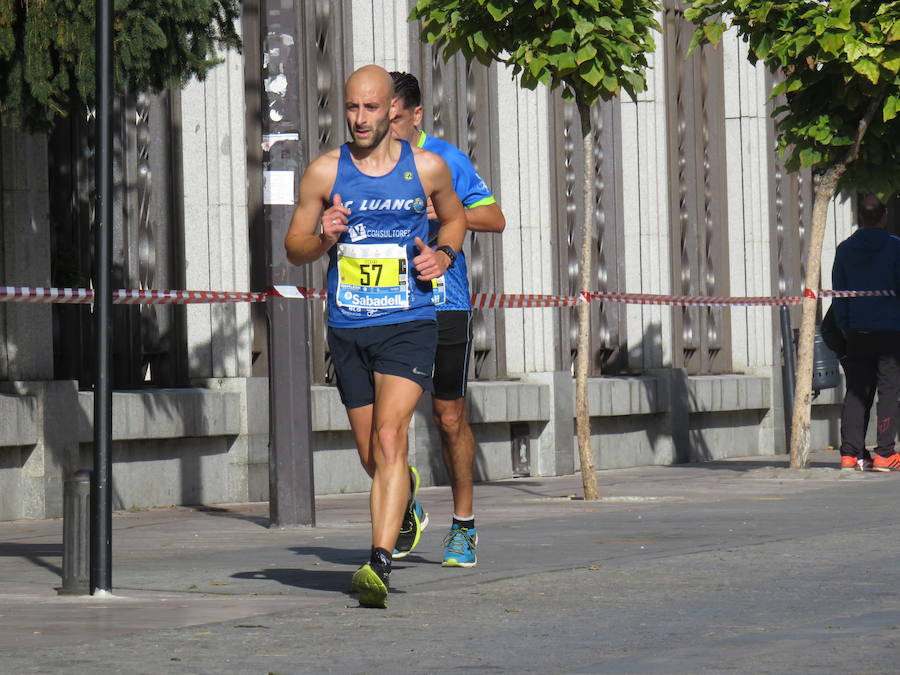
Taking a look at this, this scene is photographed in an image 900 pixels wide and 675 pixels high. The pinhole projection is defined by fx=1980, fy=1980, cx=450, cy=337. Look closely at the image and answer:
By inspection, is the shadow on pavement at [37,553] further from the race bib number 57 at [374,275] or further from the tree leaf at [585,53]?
the tree leaf at [585,53]

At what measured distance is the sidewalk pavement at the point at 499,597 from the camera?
568cm

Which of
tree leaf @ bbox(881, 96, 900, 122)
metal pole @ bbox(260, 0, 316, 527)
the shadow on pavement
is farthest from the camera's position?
tree leaf @ bbox(881, 96, 900, 122)

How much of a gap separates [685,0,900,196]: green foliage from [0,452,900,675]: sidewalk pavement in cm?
340

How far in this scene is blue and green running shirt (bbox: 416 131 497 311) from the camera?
8.37 m

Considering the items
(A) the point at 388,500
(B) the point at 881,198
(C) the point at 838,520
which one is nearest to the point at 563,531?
(C) the point at 838,520

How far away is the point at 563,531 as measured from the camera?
34.0 feet

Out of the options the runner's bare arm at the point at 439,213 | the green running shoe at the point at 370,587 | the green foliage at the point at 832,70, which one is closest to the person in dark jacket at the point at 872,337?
the green foliage at the point at 832,70

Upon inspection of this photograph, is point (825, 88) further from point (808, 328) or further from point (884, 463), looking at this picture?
point (884, 463)

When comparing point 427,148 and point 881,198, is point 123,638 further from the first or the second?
point 881,198

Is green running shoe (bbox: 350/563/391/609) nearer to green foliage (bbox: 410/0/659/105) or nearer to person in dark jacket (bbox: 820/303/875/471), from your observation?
green foliage (bbox: 410/0/659/105)

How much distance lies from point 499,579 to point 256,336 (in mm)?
6810

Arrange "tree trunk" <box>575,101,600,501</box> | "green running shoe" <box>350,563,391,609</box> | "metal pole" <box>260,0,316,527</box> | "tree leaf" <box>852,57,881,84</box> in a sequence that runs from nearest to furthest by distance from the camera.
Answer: "green running shoe" <box>350,563,391,609</box>, "metal pole" <box>260,0,316,527</box>, "tree trunk" <box>575,101,600,501</box>, "tree leaf" <box>852,57,881,84</box>

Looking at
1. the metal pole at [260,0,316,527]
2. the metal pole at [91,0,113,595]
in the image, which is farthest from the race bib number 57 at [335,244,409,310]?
the metal pole at [260,0,316,527]

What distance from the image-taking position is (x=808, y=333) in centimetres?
1505
